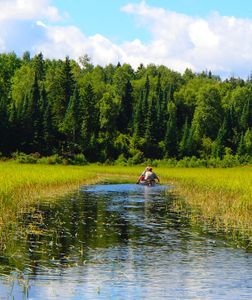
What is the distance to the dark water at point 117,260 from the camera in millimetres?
12148

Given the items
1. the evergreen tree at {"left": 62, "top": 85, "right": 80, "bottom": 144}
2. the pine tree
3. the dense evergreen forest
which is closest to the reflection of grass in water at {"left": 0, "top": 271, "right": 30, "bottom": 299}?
the dense evergreen forest

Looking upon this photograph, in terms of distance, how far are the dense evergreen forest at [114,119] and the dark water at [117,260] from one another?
70.0m

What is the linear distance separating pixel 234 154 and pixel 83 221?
10311cm

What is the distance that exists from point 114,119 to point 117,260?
339 ft

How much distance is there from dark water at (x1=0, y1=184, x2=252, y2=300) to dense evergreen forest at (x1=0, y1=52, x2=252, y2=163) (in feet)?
→ 230

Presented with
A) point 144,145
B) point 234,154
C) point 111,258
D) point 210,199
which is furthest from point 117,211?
point 234,154

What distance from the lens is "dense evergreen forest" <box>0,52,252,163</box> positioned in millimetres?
95944

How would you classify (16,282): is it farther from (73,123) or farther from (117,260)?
(73,123)

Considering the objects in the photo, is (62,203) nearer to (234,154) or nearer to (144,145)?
(144,145)

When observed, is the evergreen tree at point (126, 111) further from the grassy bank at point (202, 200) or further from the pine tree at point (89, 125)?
the grassy bank at point (202, 200)

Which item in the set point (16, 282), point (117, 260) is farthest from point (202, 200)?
point (16, 282)

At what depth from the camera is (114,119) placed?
11800 centimetres

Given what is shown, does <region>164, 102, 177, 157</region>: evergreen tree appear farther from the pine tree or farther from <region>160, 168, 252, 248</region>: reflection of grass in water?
<region>160, 168, 252, 248</region>: reflection of grass in water

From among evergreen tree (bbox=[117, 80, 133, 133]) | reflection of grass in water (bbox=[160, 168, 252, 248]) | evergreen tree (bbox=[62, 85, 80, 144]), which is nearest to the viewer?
reflection of grass in water (bbox=[160, 168, 252, 248])
